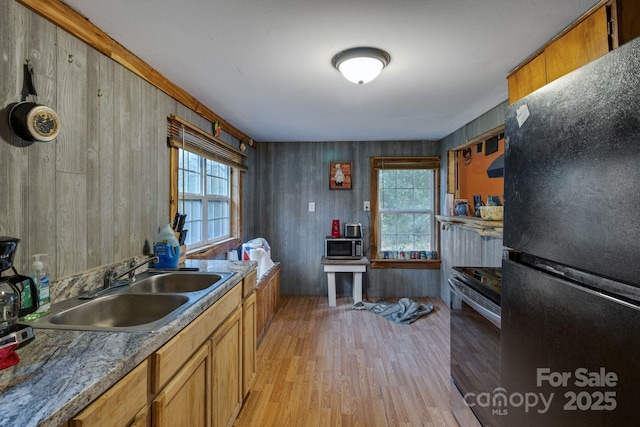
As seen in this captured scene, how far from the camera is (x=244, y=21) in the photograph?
1483 millimetres

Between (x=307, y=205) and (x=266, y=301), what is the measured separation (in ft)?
5.29

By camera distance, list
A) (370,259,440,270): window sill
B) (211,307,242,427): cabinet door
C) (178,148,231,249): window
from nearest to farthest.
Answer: (211,307,242,427): cabinet door
(178,148,231,249): window
(370,259,440,270): window sill

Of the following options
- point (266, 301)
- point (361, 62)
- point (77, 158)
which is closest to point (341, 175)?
point (266, 301)

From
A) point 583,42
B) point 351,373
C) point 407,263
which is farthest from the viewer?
point 407,263

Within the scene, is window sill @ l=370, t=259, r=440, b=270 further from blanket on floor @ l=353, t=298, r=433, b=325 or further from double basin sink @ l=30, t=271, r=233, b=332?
double basin sink @ l=30, t=271, r=233, b=332

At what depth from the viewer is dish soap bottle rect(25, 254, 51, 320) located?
1.15m

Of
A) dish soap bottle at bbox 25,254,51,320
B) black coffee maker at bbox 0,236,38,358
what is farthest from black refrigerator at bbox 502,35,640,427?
dish soap bottle at bbox 25,254,51,320

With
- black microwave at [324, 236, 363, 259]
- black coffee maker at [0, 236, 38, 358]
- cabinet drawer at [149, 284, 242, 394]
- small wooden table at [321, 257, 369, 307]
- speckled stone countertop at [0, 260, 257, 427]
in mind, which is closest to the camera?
speckled stone countertop at [0, 260, 257, 427]

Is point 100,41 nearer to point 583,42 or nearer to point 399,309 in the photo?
point 583,42

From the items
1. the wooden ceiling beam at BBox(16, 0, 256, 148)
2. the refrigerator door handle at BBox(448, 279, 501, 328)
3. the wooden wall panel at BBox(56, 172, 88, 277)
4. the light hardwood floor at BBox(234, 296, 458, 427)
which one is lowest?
the light hardwood floor at BBox(234, 296, 458, 427)

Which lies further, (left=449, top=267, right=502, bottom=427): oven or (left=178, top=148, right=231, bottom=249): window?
(left=178, top=148, right=231, bottom=249): window

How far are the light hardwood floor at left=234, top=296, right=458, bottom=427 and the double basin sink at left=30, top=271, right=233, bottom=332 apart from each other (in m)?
0.90

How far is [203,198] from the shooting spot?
9.96ft

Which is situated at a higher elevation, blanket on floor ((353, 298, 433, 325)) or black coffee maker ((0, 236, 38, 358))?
black coffee maker ((0, 236, 38, 358))
